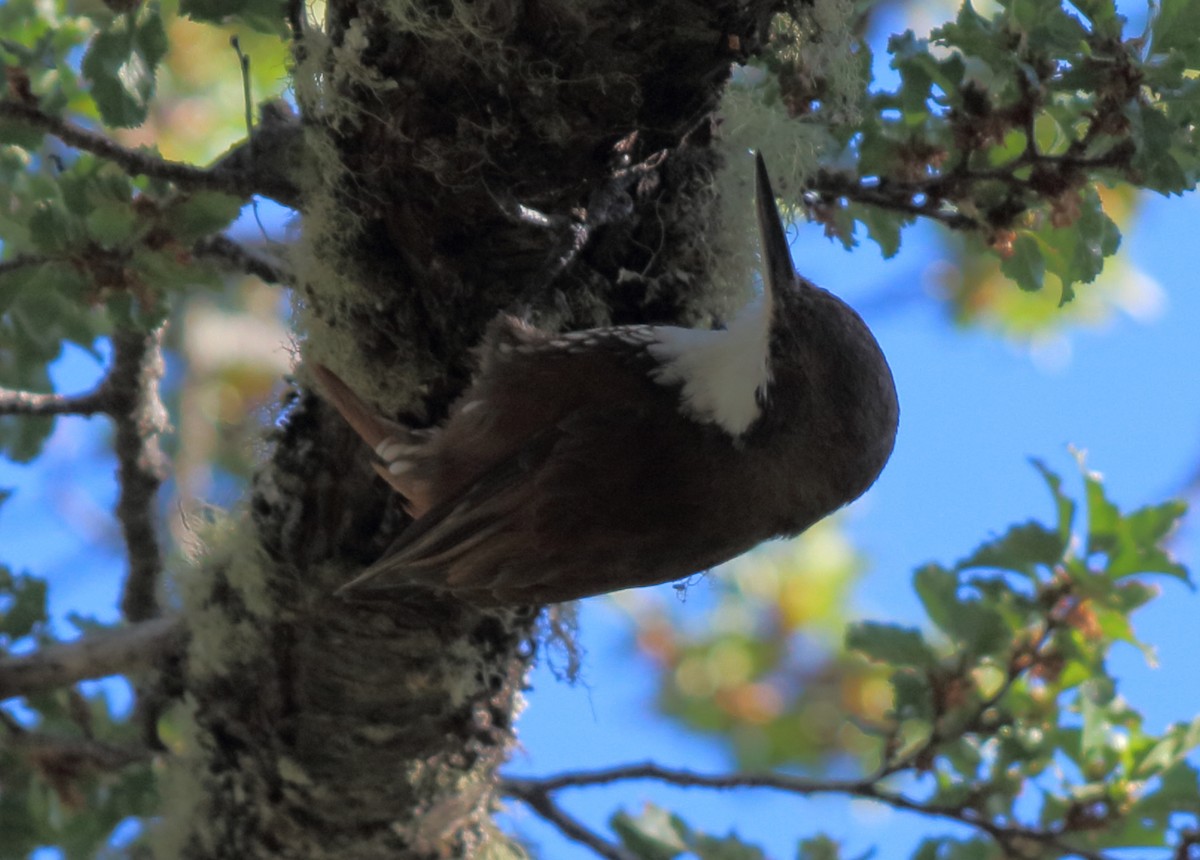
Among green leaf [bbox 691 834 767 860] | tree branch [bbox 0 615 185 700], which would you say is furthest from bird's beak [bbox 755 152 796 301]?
tree branch [bbox 0 615 185 700]

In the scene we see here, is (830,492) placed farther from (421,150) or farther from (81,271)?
(81,271)

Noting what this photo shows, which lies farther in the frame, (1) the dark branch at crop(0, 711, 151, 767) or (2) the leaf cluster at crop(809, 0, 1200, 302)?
(1) the dark branch at crop(0, 711, 151, 767)

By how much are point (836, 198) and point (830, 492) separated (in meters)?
0.56

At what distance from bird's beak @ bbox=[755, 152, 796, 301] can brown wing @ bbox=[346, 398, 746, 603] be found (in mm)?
318

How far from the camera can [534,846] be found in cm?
338

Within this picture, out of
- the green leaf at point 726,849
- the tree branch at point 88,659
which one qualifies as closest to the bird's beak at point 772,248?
the green leaf at point 726,849

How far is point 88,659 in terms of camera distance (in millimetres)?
2994

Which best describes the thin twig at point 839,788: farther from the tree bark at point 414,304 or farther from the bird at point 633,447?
the bird at point 633,447

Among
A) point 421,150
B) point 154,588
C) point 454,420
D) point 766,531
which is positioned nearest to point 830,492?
point 766,531

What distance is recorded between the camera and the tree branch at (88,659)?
296 centimetres

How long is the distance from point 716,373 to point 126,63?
118 cm

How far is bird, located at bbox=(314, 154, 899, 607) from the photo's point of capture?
242 cm

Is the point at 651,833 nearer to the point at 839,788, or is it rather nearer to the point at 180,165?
the point at 839,788

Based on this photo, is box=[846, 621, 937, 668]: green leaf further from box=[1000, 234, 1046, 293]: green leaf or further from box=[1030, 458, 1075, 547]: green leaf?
box=[1000, 234, 1046, 293]: green leaf
